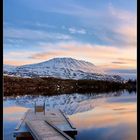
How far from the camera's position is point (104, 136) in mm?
9797

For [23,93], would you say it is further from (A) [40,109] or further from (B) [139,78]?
(B) [139,78]

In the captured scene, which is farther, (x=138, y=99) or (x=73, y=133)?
(x=73, y=133)

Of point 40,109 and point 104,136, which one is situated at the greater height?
point 40,109

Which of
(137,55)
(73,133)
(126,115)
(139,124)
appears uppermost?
(137,55)

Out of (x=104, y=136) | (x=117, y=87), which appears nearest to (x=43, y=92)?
(x=117, y=87)

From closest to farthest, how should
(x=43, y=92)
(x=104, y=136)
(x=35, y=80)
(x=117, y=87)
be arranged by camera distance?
1. (x=104, y=136)
2. (x=35, y=80)
3. (x=43, y=92)
4. (x=117, y=87)

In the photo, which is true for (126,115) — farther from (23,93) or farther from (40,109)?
(23,93)

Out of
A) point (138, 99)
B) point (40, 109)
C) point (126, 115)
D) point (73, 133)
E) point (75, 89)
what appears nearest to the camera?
point (138, 99)

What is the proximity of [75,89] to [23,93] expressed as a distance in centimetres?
625

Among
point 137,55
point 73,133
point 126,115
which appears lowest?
point 126,115

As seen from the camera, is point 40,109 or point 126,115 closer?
point 40,109

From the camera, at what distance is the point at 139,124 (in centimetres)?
67

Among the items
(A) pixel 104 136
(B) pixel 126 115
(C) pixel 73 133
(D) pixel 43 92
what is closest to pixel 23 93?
(D) pixel 43 92

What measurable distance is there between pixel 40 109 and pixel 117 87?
33.6 meters
